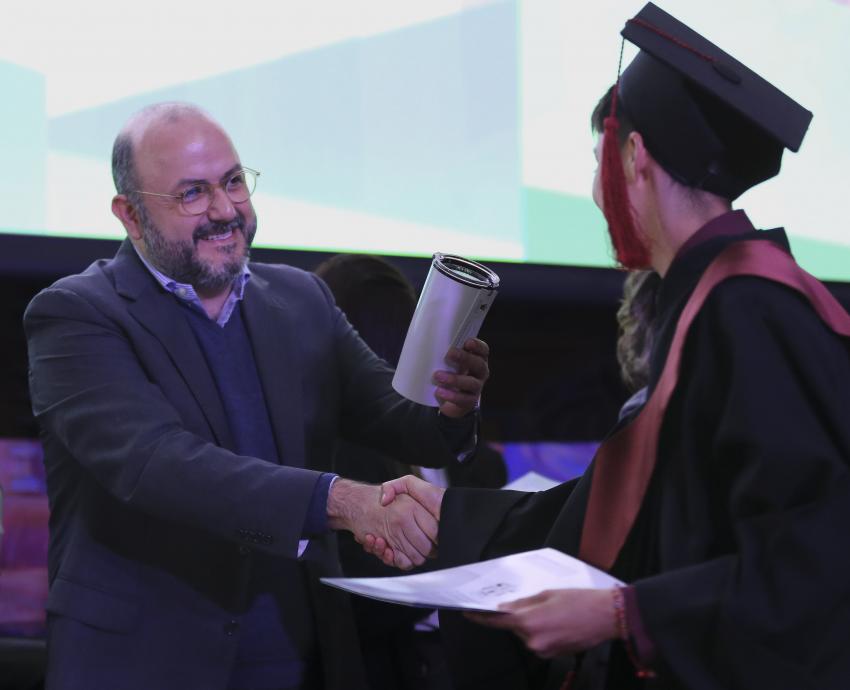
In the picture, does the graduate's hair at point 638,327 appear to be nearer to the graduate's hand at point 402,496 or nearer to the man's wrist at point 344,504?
the graduate's hand at point 402,496

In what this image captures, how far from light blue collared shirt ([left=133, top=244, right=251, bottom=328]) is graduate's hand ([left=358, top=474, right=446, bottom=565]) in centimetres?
49

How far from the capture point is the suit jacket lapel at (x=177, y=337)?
7.02 feet

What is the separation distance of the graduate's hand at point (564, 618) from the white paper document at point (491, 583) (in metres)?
0.02

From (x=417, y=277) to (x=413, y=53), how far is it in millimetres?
732

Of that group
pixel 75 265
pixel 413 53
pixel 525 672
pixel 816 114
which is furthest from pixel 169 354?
pixel 816 114

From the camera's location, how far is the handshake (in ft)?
6.63

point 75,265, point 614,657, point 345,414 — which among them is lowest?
point 614,657

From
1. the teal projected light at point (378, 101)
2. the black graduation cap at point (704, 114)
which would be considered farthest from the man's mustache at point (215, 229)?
the teal projected light at point (378, 101)

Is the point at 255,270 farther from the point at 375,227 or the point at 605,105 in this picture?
the point at 375,227

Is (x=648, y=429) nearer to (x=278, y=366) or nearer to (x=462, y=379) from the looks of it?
(x=462, y=379)

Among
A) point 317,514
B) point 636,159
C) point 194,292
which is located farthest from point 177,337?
point 636,159

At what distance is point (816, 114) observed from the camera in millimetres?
4461

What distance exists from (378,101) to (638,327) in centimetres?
133

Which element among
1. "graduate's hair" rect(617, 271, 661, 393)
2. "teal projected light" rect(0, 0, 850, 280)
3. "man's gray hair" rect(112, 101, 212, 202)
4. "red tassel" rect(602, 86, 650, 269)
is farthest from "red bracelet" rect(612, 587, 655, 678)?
"teal projected light" rect(0, 0, 850, 280)
